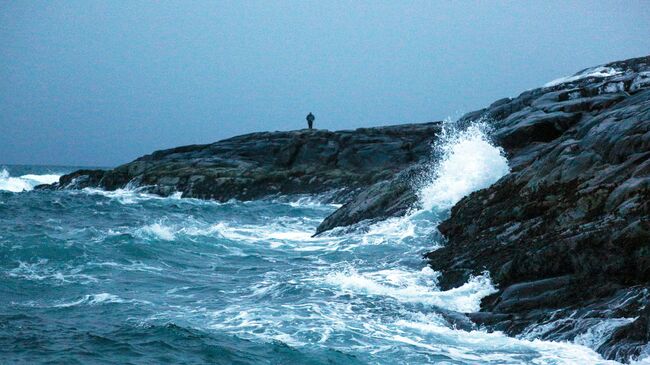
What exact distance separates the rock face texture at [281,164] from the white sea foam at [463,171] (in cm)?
1181

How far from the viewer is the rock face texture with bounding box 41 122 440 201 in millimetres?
40594

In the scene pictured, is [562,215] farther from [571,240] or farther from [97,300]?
[97,300]

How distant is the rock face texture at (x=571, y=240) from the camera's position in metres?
9.62

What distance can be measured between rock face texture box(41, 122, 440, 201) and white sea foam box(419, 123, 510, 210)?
11809mm

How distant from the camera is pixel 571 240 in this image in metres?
11.4

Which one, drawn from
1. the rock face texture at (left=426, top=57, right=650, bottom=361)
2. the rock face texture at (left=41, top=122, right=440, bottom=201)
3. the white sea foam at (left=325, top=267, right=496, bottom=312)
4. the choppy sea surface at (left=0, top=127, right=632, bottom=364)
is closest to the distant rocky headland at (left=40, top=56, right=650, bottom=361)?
the rock face texture at (left=426, top=57, right=650, bottom=361)

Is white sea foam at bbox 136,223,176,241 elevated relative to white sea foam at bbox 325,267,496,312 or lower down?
elevated

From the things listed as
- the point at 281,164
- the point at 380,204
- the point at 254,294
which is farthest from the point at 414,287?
the point at 281,164

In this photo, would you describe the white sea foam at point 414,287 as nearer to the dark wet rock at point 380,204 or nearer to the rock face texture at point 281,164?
the dark wet rock at point 380,204

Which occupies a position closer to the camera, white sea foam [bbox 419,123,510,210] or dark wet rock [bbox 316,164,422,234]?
white sea foam [bbox 419,123,510,210]

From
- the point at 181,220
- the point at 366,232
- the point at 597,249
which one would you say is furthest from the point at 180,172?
the point at 597,249

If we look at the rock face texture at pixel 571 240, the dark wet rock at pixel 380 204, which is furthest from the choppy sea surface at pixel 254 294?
the dark wet rock at pixel 380 204

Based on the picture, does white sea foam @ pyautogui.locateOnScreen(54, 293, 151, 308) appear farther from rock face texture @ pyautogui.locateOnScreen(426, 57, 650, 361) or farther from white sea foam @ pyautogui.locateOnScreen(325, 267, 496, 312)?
rock face texture @ pyautogui.locateOnScreen(426, 57, 650, 361)

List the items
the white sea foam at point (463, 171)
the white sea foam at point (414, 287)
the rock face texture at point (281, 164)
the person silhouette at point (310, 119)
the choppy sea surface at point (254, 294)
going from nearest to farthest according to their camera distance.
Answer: the choppy sea surface at point (254, 294)
the white sea foam at point (414, 287)
the white sea foam at point (463, 171)
the rock face texture at point (281, 164)
the person silhouette at point (310, 119)
